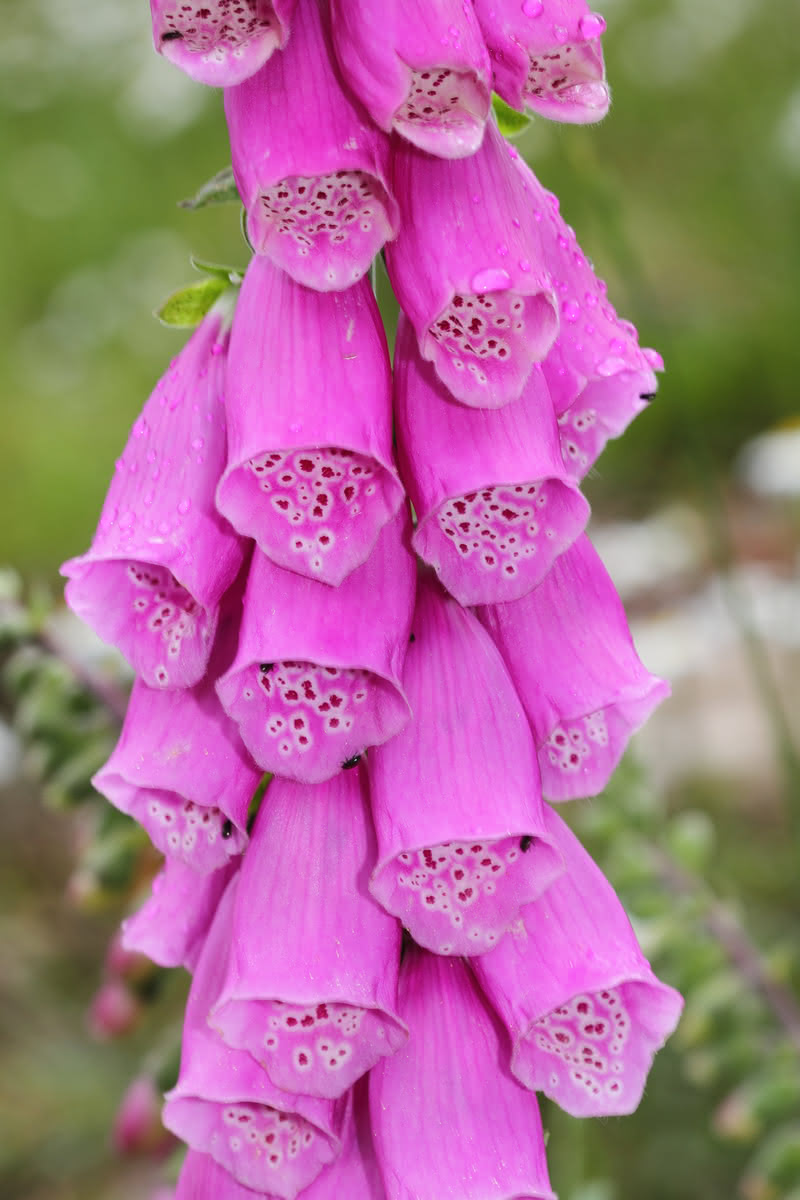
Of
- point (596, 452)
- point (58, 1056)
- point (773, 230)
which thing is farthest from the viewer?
point (773, 230)

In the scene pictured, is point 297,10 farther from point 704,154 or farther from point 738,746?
point 704,154

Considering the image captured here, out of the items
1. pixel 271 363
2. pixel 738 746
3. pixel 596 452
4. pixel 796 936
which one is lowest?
pixel 738 746

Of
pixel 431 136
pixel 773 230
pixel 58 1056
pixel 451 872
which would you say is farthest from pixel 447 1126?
pixel 773 230

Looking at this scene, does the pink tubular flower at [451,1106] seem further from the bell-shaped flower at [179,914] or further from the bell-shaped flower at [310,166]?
the bell-shaped flower at [310,166]

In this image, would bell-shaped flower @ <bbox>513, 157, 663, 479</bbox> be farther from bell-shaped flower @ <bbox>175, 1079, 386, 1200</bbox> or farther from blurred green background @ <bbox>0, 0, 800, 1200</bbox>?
blurred green background @ <bbox>0, 0, 800, 1200</bbox>

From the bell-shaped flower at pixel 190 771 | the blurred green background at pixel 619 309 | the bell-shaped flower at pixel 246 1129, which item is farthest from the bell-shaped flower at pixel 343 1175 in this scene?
the blurred green background at pixel 619 309

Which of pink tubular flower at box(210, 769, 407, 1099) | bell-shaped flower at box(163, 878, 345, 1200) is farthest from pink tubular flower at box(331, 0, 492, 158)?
bell-shaped flower at box(163, 878, 345, 1200)

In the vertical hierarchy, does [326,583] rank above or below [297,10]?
below
